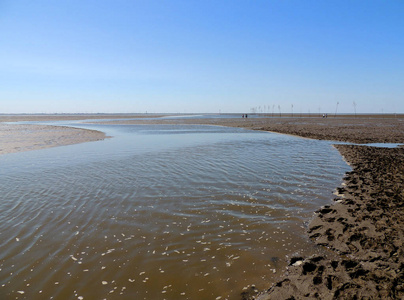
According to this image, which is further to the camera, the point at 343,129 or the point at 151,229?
the point at 343,129

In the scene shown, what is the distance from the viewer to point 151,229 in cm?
689

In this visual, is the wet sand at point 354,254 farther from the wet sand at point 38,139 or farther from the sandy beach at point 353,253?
the wet sand at point 38,139

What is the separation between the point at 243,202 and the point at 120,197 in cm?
468

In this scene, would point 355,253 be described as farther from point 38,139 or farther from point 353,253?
point 38,139

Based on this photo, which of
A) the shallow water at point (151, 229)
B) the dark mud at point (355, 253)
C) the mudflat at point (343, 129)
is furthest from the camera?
the mudflat at point (343, 129)

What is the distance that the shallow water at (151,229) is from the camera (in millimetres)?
4785

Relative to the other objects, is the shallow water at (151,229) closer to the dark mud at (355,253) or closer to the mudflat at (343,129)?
the dark mud at (355,253)

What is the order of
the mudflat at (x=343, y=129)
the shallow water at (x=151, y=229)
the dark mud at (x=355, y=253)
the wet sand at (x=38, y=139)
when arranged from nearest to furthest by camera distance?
the dark mud at (x=355, y=253) → the shallow water at (x=151, y=229) → the wet sand at (x=38, y=139) → the mudflat at (x=343, y=129)

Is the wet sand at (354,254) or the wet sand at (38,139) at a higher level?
the wet sand at (38,139)

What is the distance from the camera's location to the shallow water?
479 cm

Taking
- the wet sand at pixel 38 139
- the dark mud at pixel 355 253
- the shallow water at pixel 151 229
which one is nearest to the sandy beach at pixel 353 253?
the dark mud at pixel 355 253

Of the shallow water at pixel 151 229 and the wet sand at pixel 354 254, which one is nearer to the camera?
the wet sand at pixel 354 254

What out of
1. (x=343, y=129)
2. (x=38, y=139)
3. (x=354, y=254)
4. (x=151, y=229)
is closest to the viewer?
(x=354, y=254)

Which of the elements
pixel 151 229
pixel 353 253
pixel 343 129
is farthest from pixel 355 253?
pixel 343 129
